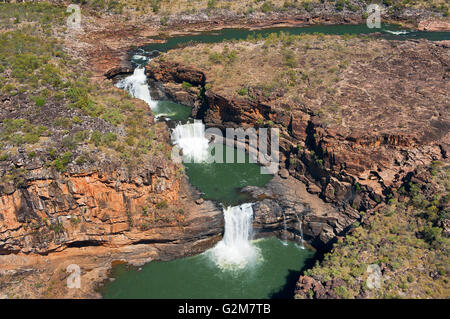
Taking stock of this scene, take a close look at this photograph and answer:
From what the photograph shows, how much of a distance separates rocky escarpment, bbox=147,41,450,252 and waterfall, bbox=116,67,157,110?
2014mm

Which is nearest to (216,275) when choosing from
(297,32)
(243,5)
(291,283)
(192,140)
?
(291,283)

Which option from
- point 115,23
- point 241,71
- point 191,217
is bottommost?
→ point 191,217

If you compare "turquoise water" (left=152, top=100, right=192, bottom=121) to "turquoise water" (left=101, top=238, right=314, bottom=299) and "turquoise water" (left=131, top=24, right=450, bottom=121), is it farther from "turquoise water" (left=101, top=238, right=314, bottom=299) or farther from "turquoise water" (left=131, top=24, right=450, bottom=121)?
"turquoise water" (left=101, top=238, right=314, bottom=299)

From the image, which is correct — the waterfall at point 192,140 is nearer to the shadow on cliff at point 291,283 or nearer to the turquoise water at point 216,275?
the turquoise water at point 216,275

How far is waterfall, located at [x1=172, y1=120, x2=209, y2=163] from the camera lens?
4419 centimetres

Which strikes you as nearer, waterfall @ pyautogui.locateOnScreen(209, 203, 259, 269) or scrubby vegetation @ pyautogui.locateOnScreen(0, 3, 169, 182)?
scrubby vegetation @ pyautogui.locateOnScreen(0, 3, 169, 182)

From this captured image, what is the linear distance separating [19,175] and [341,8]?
7171 centimetres

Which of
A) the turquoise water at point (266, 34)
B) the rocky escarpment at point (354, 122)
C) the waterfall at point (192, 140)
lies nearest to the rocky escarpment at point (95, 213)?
the rocky escarpment at point (354, 122)

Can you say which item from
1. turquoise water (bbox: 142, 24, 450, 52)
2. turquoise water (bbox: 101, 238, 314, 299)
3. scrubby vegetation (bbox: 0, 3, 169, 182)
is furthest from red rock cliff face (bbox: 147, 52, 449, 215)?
turquoise water (bbox: 142, 24, 450, 52)

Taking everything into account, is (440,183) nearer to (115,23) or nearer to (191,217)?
(191,217)

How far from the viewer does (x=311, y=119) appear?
4059 centimetres

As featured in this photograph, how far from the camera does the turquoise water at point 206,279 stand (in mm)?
30938

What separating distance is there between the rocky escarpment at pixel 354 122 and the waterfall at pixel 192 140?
1883mm
